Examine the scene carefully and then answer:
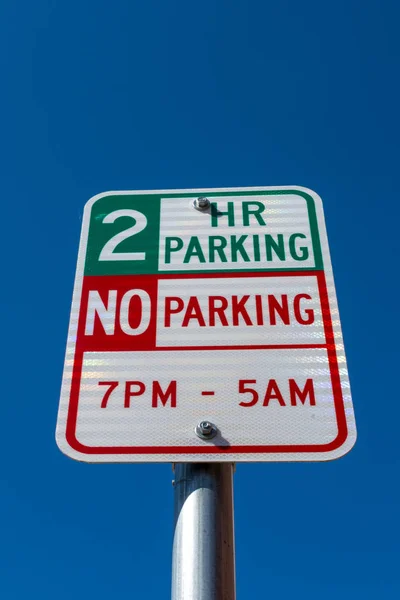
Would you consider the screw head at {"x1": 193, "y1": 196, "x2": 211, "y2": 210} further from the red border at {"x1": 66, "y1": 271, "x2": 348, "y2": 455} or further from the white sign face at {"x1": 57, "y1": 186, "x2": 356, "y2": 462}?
the red border at {"x1": 66, "y1": 271, "x2": 348, "y2": 455}

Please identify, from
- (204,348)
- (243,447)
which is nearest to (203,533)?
(243,447)

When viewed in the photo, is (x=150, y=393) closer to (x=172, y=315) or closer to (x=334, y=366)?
(x=172, y=315)

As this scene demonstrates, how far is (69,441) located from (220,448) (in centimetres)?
33

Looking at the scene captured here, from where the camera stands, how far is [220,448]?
1.26 meters

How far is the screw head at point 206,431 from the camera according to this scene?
1.27 metres

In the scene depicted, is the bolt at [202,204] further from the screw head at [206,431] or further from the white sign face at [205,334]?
the screw head at [206,431]

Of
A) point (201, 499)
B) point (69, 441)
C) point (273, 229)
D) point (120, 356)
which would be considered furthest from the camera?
point (273, 229)

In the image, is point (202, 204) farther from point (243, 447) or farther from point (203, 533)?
point (203, 533)

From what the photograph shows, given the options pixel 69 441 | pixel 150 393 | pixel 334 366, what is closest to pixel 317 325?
pixel 334 366

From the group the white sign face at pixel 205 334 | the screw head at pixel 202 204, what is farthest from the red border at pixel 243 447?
the screw head at pixel 202 204

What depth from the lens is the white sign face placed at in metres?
1.29

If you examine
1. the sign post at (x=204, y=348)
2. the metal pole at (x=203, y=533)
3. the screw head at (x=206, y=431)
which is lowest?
the metal pole at (x=203, y=533)

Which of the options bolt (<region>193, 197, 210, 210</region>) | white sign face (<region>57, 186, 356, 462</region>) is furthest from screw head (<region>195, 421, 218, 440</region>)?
bolt (<region>193, 197, 210, 210</region>)

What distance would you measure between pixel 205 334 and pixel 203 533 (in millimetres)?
459
